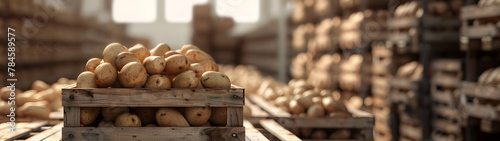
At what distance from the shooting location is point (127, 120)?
257 cm

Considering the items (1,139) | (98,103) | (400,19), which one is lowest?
(1,139)

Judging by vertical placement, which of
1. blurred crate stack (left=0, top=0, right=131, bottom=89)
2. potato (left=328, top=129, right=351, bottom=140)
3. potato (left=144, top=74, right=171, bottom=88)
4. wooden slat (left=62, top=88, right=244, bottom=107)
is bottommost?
potato (left=328, top=129, right=351, bottom=140)

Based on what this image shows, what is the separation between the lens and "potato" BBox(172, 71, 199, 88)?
103 inches

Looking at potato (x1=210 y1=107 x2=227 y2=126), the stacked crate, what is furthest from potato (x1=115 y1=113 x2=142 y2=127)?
the stacked crate

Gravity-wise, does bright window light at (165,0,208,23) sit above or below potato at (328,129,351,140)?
above

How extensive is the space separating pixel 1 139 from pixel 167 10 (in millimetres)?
17236

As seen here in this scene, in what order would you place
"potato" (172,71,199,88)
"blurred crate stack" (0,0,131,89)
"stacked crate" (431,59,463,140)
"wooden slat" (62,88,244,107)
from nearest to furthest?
1. "wooden slat" (62,88,244,107)
2. "potato" (172,71,199,88)
3. "stacked crate" (431,59,463,140)
4. "blurred crate stack" (0,0,131,89)

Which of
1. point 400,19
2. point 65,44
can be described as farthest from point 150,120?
point 65,44

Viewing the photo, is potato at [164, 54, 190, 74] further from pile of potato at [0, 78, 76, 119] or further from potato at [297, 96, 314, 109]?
potato at [297, 96, 314, 109]

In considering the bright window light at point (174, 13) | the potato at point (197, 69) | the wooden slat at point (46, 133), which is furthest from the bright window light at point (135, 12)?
the potato at point (197, 69)

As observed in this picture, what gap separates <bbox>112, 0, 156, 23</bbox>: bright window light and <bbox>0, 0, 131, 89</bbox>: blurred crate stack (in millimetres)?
6707

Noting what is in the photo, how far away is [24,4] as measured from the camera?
7457mm

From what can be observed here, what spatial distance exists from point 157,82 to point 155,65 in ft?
0.33

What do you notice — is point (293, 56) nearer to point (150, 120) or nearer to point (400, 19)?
point (400, 19)
